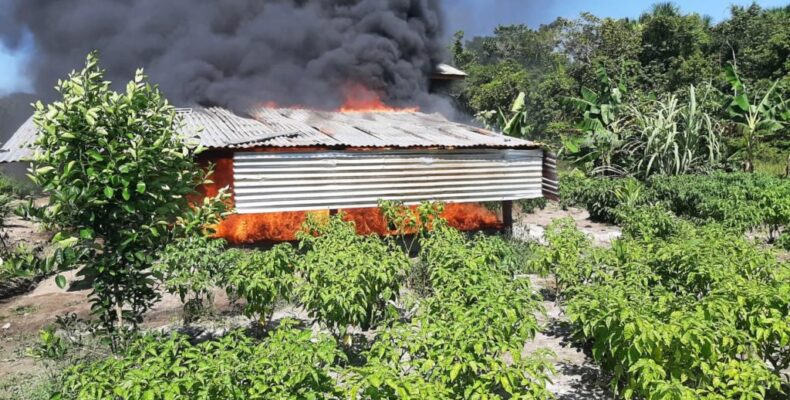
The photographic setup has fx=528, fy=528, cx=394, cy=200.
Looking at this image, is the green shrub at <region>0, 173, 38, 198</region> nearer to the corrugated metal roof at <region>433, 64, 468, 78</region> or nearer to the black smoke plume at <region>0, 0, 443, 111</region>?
the black smoke plume at <region>0, 0, 443, 111</region>

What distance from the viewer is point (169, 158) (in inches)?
205

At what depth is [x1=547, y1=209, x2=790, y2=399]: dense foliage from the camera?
4004 mm

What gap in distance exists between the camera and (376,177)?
10.2 metres

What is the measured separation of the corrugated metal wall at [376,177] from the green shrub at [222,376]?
5.76m

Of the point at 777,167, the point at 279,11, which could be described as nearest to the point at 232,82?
the point at 279,11

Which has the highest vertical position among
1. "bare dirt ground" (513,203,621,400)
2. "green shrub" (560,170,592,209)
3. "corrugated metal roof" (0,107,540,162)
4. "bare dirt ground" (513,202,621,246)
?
"corrugated metal roof" (0,107,540,162)

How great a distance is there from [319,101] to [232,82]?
89.0 inches

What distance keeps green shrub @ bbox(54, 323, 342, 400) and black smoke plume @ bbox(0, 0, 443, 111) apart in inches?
397

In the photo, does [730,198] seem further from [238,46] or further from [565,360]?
[238,46]

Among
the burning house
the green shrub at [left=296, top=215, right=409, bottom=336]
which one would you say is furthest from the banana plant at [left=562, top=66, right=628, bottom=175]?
the green shrub at [left=296, top=215, right=409, bottom=336]

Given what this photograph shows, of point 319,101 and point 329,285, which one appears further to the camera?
point 319,101

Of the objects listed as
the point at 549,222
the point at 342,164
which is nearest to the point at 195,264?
the point at 342,164

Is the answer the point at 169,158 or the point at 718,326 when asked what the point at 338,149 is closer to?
the point at 169,158

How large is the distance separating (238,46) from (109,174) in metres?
10.7
